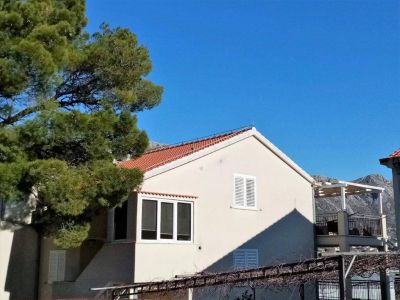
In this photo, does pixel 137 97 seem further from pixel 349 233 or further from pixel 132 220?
pixel 349 233

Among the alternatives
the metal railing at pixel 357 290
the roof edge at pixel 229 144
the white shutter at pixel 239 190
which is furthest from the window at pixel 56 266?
the metal railing at pixel 357 290

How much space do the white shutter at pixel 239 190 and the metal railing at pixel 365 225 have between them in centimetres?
580

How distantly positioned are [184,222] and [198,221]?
67 cm

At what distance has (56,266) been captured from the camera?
24.1m

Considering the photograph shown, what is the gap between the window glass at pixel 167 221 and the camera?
21.4 m

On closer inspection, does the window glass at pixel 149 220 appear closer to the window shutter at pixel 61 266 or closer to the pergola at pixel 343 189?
the window shutter at pixel 61 266

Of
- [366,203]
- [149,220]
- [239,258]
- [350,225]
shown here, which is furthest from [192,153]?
[366,203]

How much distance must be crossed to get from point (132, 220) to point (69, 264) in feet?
13.2

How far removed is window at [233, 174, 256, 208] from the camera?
79.8ft

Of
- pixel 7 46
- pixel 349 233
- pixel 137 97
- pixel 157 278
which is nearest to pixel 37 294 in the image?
pixel 157 278

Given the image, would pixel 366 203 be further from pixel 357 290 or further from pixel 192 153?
pixel 192 153

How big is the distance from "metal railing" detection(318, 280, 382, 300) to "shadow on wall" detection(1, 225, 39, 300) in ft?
39.1

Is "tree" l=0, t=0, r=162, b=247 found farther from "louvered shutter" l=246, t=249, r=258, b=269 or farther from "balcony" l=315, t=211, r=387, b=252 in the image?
"balcony" l=315, t=211, r=387, b=252

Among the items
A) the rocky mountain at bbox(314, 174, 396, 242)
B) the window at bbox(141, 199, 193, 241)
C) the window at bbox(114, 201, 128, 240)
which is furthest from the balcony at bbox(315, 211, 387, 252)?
the rocky mountain at bbox(314, 174, 396, 242)
